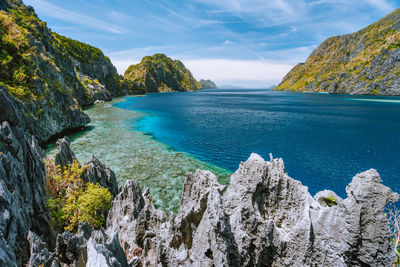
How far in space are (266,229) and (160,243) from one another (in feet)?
19.3

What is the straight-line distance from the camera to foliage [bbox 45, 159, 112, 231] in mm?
16475

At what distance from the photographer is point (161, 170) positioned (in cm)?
3347

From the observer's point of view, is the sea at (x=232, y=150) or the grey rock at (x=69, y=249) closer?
the grey rock at (x=69, y=249)

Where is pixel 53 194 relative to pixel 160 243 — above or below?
below

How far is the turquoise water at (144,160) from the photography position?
28.3m

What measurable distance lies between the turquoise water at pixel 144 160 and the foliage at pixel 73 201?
807cm

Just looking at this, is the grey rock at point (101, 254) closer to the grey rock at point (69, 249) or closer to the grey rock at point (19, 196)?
the grey rock at point (69, 249)

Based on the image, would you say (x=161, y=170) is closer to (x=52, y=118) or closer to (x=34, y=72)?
(x=52, y=118)

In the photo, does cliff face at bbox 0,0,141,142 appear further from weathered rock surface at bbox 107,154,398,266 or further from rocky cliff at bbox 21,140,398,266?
weathered rock surface at bbox 107,154,398,266

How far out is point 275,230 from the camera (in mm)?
10422

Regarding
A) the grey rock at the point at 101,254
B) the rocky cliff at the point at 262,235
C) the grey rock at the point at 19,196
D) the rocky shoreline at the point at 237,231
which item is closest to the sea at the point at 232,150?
the grey rock at the point at 19,196

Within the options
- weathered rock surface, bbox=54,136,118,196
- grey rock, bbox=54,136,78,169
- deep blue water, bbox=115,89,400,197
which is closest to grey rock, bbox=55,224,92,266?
weathered rock surface, bbox=54,136,118,196

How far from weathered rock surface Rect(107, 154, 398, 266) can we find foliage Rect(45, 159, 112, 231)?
6.04 meters

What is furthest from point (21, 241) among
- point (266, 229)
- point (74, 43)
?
point (74, 43)
